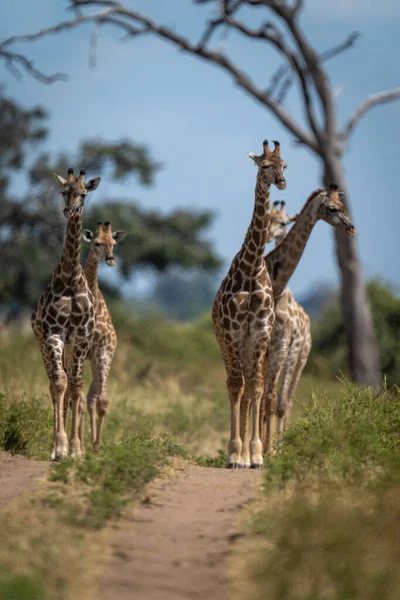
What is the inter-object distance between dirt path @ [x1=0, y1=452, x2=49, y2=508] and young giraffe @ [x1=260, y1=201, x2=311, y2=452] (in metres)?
2.43

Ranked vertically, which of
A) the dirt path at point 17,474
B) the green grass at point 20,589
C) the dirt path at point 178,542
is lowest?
the green grass at point 20,589

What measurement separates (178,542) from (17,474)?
2.44 metres

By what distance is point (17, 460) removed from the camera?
10.2 meters

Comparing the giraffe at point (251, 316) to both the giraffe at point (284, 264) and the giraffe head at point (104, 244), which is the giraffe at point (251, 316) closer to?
the giraffe at point (284, 264)

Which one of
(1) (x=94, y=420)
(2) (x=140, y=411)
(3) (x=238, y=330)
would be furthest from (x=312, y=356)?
(3) (x=238, y=330)

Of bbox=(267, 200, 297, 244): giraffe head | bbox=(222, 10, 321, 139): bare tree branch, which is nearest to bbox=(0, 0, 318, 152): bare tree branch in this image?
bbox=(222, 10, 321, 139): bare tree branch

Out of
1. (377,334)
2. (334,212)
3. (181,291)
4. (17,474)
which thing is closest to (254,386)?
(334,212)

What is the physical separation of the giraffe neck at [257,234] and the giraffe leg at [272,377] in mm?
1269

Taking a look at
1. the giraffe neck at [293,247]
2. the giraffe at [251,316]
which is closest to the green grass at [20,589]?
the giraffe at [251,316]

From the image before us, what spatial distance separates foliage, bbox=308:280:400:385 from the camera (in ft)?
85.1

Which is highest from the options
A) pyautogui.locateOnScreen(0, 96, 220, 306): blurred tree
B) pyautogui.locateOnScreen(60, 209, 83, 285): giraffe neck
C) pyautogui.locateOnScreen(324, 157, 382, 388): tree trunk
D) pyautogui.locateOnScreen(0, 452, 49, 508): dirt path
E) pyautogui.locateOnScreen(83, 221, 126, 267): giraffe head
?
pyautogui.locateOnScreen(0, 96, 220, 306): blurred tree

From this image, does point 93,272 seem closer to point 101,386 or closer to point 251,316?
point 101,386

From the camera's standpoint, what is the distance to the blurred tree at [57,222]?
30781mm

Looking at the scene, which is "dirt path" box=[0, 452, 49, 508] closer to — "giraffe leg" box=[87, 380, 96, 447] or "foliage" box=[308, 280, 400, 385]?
"giraffe leg" box=[87, 380, 96, 447]
